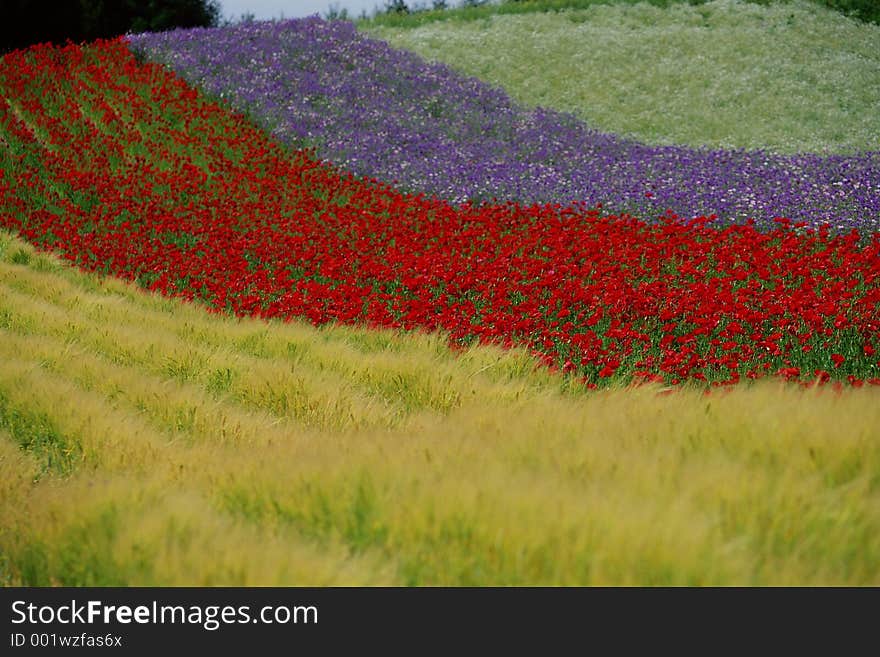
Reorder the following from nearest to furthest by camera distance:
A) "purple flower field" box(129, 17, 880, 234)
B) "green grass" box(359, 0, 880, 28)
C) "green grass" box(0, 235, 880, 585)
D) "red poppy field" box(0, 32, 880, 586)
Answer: "green grass" box(0, 235, 880, 585) < "red poppy field" box(0, 32, 880, 586) < "purple flower field" box(129, 17, 880, 234) < "green grass" box(359, 0, 880, 28)

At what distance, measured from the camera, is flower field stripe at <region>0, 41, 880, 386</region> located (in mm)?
6688

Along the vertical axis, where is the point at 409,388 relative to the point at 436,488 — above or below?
below

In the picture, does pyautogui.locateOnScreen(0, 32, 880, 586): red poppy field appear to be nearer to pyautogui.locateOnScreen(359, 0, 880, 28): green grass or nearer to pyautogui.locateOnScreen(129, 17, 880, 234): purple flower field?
pyautogui.locateOnScreen(129, 17, 880, 234): purple flower field

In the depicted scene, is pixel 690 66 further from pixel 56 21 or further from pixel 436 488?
pixel 436 488

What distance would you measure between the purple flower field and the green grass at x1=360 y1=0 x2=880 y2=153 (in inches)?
65.8

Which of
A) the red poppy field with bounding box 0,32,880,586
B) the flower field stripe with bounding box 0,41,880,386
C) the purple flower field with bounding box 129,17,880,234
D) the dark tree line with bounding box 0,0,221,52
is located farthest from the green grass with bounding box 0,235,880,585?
the dark tree line with bounding box 0,0,221,52

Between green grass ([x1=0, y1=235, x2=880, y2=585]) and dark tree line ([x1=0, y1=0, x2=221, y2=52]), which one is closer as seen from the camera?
green grass ([x1=0, y1=235, x2=880, y2=585])

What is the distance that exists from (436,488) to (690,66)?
69.3 feet

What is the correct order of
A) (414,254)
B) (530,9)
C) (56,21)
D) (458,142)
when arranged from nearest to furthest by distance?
(414,254)
(458,142)
(56,21)
(530,9)

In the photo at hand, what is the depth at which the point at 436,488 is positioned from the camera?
8.96 feet

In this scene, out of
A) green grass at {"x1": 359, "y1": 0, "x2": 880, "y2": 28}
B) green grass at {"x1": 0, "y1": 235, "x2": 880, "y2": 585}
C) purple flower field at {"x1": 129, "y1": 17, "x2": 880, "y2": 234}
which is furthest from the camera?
green grass at {"x1": 359, "y1": 0, "x2": 880, "y2": 28}

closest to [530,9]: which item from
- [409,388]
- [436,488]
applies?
[409,388]

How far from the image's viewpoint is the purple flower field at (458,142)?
11906mm
